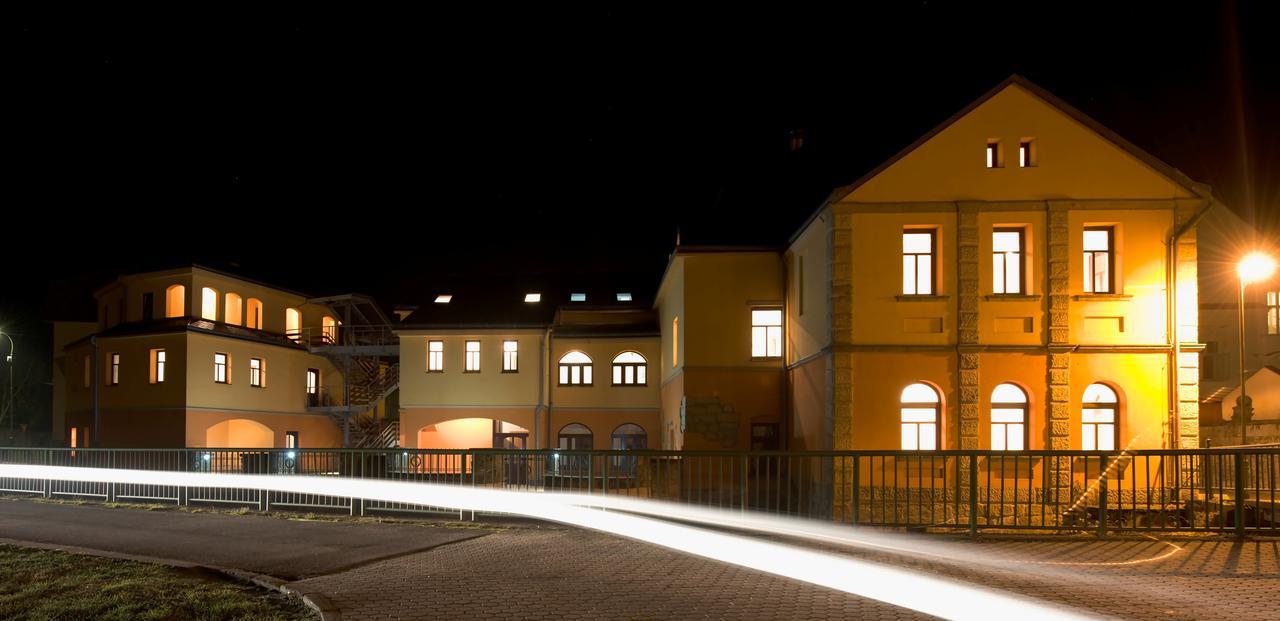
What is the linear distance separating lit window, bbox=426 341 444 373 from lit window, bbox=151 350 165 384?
10704mm

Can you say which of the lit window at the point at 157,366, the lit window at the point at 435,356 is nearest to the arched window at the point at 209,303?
the lit window at the point at 157,366

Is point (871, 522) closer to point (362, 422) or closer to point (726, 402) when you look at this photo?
point (726, 402)

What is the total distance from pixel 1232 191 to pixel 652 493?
42.8m

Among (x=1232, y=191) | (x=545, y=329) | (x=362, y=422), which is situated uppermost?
(x=1232, y=191)

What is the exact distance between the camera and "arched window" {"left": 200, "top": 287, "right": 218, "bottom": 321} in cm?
4009

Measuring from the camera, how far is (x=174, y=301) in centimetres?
4009

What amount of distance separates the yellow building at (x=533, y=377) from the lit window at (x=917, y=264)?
60.3ft

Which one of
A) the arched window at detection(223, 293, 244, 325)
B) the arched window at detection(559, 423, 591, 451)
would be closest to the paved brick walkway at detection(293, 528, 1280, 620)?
the arched window at detection(559, 423, 591, 451)

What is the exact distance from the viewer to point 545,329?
130 feet

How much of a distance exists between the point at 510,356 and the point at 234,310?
43.6 feet

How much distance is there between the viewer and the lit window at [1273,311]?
42688 mm

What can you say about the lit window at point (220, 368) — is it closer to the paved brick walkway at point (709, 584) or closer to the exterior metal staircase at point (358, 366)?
the exterior metal staircase at point (358, 366)

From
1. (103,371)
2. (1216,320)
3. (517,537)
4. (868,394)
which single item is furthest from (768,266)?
(103,371)

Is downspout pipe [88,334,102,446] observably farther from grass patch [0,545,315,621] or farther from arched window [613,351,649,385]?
grass patch [0,545,315,621]
